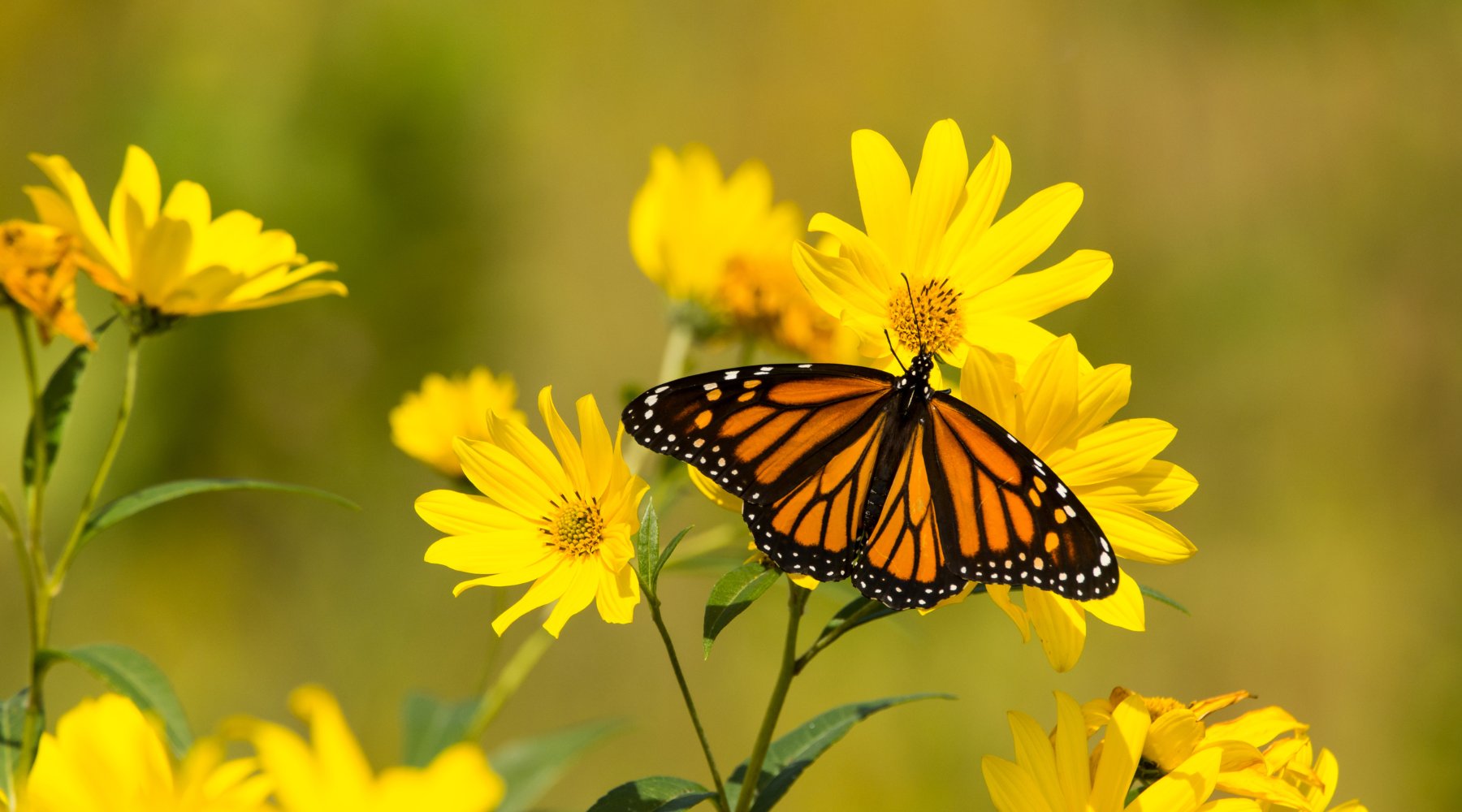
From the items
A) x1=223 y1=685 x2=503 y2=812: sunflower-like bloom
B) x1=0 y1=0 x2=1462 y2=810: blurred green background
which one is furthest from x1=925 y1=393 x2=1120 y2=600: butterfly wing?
x1=0 y1=0 x2=1462 y2=810: blurred green background

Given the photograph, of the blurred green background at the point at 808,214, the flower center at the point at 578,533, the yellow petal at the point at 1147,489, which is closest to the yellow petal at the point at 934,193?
the yellow petal at the point at 1147,489

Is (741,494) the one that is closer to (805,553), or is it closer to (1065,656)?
(805,553)

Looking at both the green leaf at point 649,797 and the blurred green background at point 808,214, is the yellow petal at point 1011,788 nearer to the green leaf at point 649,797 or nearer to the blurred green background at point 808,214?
the green leaf at point 649,797

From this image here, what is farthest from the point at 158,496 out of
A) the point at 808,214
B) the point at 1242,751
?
the point at 808,214

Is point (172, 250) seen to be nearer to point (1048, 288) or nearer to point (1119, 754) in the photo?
point (1048, 288)

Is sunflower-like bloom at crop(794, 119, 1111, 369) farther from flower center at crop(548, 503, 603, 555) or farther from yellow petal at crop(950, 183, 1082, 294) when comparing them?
flower center at crop(548, 503, 603, 555)

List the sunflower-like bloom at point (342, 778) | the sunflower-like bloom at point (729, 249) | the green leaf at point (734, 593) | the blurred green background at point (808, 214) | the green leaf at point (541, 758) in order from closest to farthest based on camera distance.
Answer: the sunflower-like bloom at point (342, 778) → the green leaf at point (734, 593) → the green leaf at point (541, 758) → the sunflower-like bloom at point (729, 249) → the blurred green background at point (808, 214)
